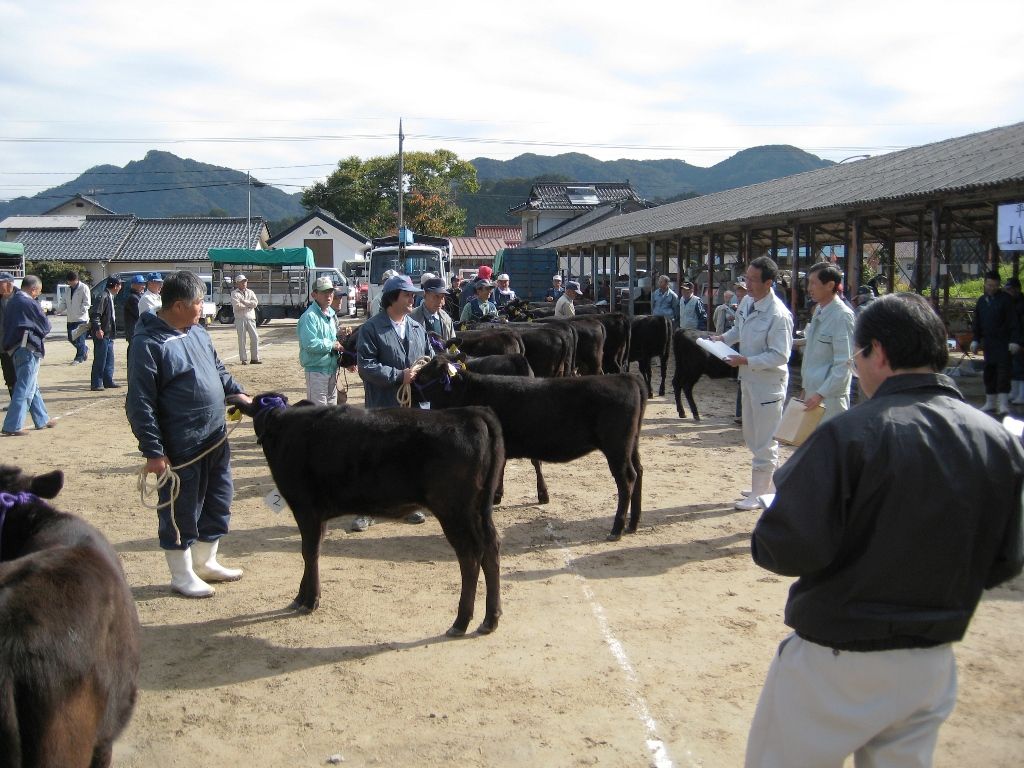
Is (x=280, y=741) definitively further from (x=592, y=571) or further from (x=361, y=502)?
(x=592, y=571)

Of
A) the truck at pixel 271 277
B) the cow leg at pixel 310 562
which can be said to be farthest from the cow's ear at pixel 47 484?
the truck at pixel 271 277

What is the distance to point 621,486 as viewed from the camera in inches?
258

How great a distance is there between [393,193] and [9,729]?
206 feet

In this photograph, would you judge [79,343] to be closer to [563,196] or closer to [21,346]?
[21,346]

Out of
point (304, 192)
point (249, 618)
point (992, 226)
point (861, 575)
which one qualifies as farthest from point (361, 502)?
point (304, 192)

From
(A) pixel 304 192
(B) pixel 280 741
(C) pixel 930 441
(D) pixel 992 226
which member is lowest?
(B) pixel 280 741


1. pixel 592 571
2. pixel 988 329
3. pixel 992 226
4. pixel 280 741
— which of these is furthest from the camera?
pixel 992 226

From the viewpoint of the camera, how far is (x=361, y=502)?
16.6 feet

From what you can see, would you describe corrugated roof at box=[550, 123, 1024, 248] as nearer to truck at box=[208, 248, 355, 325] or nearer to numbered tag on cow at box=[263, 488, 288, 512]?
numbered tag on cow at box=[263, 488, 288, 512]

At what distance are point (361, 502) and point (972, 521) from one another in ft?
11.6

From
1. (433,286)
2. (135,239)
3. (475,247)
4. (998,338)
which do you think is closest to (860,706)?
(433,286)

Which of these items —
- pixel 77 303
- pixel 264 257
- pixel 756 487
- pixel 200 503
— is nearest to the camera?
pixel 200 503

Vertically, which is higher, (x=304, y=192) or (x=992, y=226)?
(x=304, y=192)

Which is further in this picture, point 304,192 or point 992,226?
point 304,192
